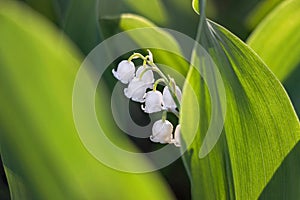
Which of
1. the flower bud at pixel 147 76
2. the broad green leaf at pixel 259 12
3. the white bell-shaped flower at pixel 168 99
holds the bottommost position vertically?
the white bell-shaped flower at pixel 168 99

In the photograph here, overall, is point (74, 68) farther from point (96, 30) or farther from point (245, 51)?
point (96, 30)

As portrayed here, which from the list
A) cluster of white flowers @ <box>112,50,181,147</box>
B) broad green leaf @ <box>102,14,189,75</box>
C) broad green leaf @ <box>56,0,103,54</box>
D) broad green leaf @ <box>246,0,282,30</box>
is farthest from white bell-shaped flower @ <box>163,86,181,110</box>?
broad green leaf @ <box>246,0,282,30</box>

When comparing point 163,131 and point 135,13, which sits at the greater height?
point 135,13

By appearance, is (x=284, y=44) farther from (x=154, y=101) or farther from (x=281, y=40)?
(x=154, y=101)

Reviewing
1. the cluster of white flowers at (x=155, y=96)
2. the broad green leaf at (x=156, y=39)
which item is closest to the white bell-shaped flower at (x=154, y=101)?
the cluster of white flowers at (x=155, y=96)

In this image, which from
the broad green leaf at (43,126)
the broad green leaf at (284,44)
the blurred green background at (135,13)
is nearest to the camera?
the broad green leaf at (43,126)

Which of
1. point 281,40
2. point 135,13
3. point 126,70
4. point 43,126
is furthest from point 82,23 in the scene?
point 43,126

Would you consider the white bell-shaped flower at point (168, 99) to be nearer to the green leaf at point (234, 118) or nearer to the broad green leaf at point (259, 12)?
the green leaf at point (234, 118)
